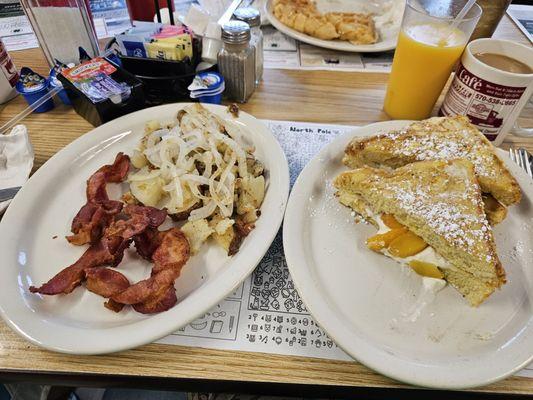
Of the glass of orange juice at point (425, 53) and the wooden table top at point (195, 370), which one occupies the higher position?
the glass of orange juice at point (425, 53)

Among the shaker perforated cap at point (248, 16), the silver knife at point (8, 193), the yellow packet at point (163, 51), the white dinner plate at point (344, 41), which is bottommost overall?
the silver knife at point (8, 193)

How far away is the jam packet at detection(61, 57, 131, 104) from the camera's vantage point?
4.58ft

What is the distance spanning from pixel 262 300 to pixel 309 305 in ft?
0.56

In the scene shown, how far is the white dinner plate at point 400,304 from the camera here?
0.81 metres

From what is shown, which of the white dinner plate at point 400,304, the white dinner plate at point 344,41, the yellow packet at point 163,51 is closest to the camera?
the white dinner plate at point 400,304

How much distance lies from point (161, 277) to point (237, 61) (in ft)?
3.29

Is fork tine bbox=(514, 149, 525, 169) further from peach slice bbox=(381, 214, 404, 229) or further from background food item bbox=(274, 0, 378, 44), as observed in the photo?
background food item bbox=(274, 0, 378, 44)

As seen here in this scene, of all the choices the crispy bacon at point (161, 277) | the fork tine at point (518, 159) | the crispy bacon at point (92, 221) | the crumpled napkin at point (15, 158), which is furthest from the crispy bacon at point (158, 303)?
the fork tine at point (518, 159)

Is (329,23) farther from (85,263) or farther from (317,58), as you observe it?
(85,263)

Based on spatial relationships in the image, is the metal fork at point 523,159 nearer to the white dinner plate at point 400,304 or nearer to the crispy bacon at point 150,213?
the white dinner plate at point 400,304

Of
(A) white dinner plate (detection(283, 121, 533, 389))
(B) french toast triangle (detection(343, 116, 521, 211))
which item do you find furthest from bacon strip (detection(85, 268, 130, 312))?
(B) french toast triangle (detection(343, 116, 521, 211))

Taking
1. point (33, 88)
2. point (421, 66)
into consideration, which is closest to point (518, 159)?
point (421, 66)

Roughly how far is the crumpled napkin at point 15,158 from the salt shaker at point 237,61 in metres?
0.82

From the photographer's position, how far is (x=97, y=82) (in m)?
1.43
